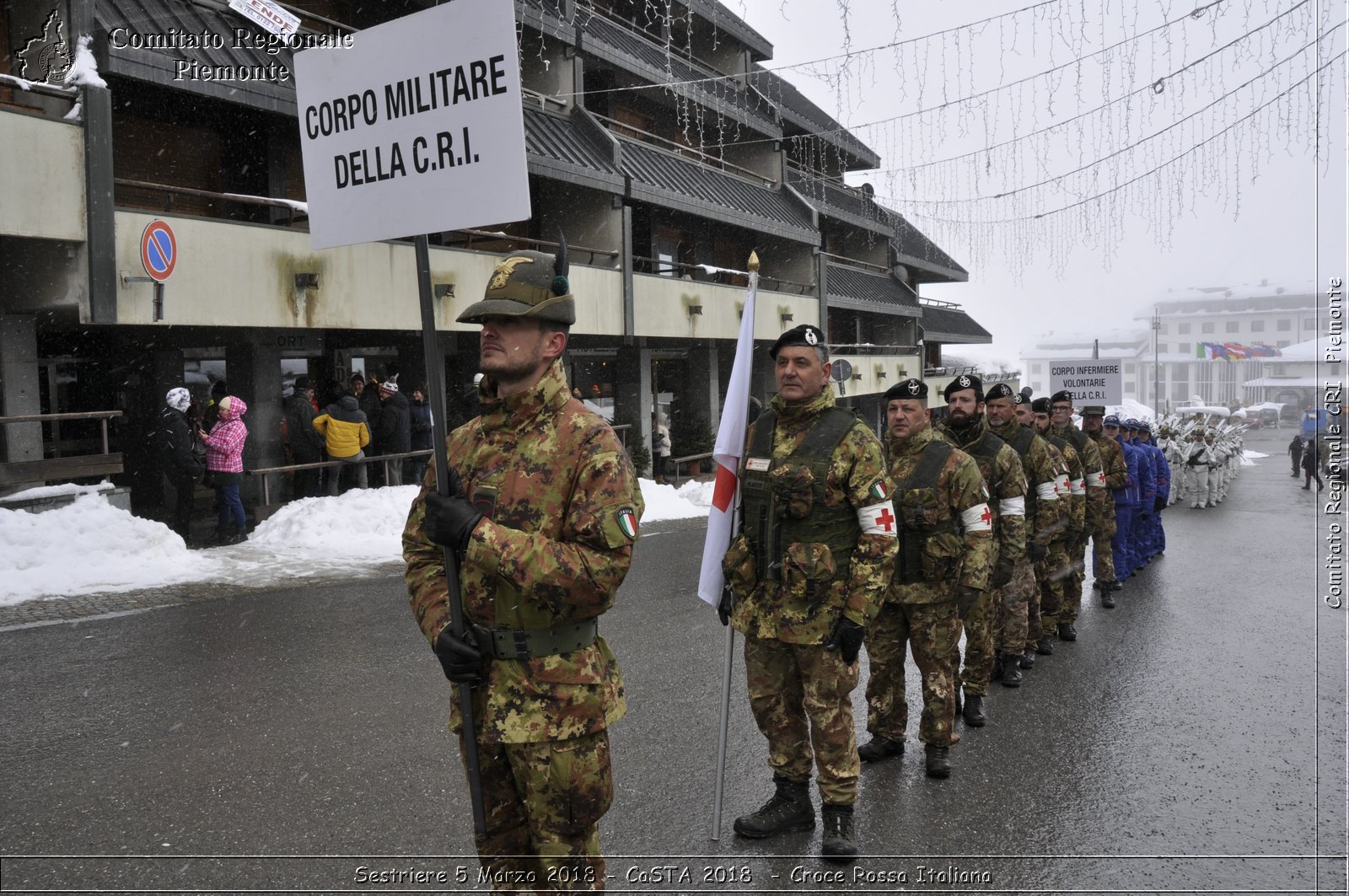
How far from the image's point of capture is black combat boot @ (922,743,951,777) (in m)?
5.15

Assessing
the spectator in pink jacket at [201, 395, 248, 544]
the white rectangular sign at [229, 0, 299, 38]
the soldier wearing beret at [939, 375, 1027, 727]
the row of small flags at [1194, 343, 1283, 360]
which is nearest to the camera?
the soldier wearing beret at [939, 375, 1027, 727]

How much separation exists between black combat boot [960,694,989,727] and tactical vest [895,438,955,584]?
4.07ft

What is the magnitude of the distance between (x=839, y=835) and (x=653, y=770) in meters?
1.21

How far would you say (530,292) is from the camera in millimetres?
2953

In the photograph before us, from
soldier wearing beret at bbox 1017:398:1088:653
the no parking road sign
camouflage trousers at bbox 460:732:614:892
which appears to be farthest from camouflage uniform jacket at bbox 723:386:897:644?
the no parking road sign

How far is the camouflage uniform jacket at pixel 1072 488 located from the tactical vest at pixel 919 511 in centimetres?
376

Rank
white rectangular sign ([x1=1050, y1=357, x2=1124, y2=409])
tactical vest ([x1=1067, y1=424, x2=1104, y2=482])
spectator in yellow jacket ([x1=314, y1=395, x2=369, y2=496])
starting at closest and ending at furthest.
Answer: tactical vest ([x1=1067, y1=424, x2=1104, y2=482])
spectator in yellow jacket ([x1=314, y1=395, x2=369, y2=496])
white rectangular sign ([x1=1050, y1=357, x2=1124, y2=409])

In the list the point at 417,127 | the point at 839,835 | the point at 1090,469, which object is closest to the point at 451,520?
the point at 417,127

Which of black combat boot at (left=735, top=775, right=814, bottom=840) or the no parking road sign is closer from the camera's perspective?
black combat boot at (left=735, top=775, right=814, bottom=840)

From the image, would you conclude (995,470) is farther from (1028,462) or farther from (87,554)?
(87,554)

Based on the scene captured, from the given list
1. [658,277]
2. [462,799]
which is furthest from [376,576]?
[658,277]

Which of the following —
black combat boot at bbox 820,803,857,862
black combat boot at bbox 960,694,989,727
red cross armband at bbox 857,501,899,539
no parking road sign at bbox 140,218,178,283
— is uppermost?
no parking road sign at bbox 140,218,178,283

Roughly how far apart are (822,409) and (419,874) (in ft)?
8.67

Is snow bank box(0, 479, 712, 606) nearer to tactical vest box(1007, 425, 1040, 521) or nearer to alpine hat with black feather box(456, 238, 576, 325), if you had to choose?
tactical vest box(1007, 425, 1040, 521)
